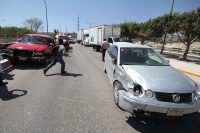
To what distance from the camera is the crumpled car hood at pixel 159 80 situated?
2.65 m

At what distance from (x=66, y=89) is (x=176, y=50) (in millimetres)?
23679

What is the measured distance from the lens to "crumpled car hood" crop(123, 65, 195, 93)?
2646mm

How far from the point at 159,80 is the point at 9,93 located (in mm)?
4190

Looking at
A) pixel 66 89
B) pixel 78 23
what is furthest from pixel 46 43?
pixel 78 23

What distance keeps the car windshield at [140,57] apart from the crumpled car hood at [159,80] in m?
0.54

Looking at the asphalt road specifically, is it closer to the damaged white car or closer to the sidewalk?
the damaged white car

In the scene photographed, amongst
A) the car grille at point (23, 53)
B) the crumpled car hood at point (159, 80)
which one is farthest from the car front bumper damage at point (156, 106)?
the car grille at point (23, 53)

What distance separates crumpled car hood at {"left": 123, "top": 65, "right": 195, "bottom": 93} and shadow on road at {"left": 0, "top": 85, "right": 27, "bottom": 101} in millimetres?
3206

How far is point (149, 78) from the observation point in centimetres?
290

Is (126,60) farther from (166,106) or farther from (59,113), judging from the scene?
(59,113)

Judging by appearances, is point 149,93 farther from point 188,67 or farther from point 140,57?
point 188,67

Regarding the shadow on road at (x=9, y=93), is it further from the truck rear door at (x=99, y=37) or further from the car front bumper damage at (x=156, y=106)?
the truck rear door at (x=99, y=37)

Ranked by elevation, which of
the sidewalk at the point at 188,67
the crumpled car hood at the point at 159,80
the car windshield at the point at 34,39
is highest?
the car windshield at the point at 34,39

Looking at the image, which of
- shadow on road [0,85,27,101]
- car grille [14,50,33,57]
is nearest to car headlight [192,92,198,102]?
shadow on road [0,85,27,101]
